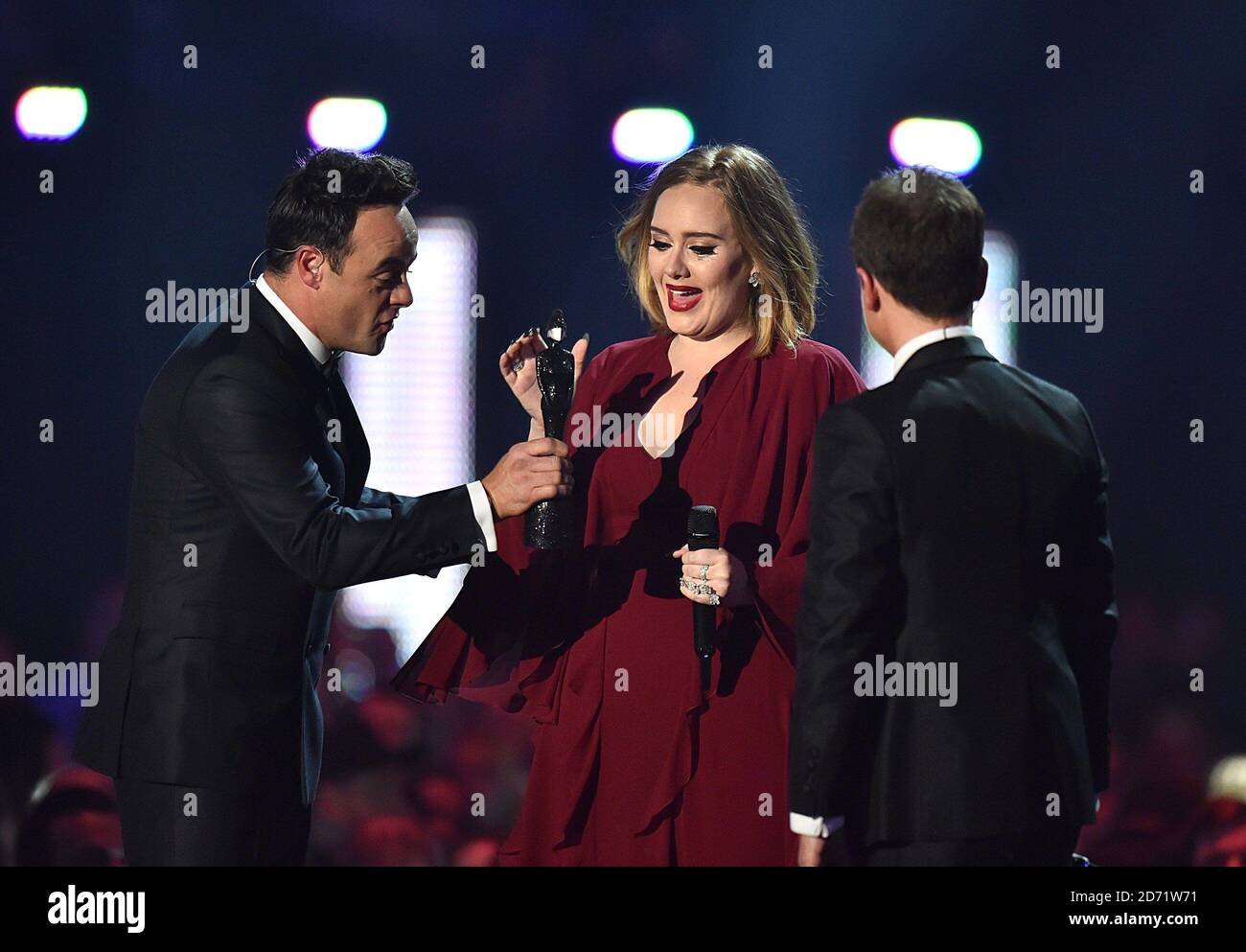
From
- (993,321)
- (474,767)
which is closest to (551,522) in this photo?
(474,767)

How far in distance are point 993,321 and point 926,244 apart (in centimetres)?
235

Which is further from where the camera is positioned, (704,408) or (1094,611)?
(704,408)

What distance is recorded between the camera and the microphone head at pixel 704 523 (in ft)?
7.72

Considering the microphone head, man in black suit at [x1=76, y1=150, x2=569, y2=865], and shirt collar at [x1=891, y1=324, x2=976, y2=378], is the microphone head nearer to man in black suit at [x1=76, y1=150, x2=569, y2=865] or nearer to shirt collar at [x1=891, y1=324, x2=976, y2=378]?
man in black suit at [x1=76, y1=150, x2=569, y2=865]

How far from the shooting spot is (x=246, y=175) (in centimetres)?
416

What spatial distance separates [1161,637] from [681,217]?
2.30 m

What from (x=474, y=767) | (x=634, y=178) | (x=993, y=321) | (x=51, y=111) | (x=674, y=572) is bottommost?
(x=474, y=767)

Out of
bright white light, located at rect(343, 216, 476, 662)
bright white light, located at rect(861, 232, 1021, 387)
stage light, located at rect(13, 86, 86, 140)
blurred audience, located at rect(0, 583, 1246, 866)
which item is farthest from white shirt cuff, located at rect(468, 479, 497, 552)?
stage light, located at rect(13, 86, 86, 140)

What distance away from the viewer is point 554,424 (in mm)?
2486

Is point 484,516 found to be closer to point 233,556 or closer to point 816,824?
point 233,556

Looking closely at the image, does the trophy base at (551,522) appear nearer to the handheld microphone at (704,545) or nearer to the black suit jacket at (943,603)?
the handheld microphone at (704,545)

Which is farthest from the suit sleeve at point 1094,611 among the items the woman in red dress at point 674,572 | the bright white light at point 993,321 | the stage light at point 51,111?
the stage light at point 51,111

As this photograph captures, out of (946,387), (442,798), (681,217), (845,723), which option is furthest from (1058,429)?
(442,798)
